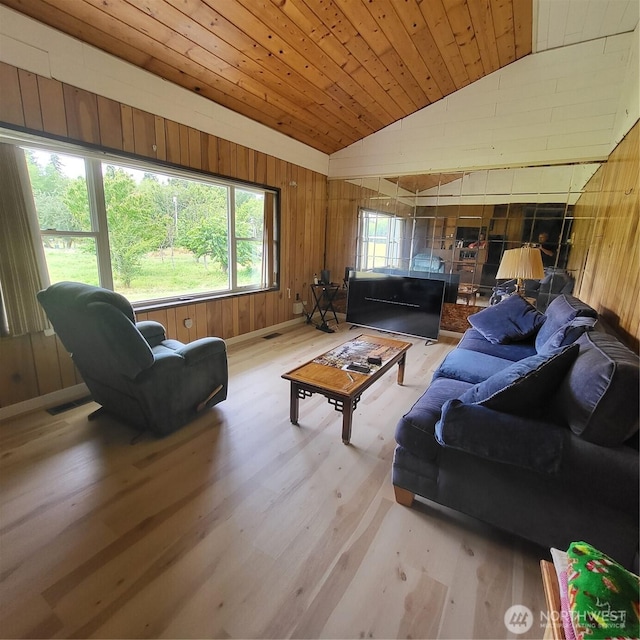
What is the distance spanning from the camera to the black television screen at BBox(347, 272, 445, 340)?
4.43 metres

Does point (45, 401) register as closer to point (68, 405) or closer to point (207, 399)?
point (68, 405)

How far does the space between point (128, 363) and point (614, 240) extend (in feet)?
11.5

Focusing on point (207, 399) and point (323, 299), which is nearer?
point (207, 399)

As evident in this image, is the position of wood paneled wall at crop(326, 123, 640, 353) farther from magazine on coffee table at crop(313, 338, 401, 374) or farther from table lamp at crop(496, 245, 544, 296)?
magazine on coffee table at crop(313, 338, 401, 374)

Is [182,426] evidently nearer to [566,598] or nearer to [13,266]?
[13,266]

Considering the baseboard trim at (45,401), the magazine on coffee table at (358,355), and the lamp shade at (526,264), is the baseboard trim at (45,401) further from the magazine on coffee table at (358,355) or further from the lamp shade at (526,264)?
the lamp shade at (526,264)

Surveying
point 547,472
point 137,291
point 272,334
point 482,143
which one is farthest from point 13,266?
point 482,143

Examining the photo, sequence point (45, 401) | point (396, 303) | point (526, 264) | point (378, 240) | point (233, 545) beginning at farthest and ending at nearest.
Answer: point (378, 240) → point (396, 303) → point (526, 264) → point (45, 401) → point (233, 545)

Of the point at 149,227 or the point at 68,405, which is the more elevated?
the point at 149,227

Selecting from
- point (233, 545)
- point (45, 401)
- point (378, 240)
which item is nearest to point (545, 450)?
point (233, 545)

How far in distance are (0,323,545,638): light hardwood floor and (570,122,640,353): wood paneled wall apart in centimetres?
152

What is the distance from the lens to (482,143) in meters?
4.27

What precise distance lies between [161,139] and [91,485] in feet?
9.68

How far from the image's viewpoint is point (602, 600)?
0.84 m
